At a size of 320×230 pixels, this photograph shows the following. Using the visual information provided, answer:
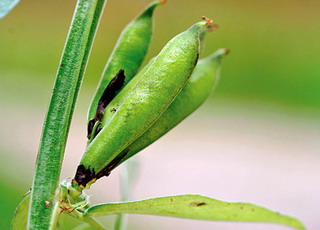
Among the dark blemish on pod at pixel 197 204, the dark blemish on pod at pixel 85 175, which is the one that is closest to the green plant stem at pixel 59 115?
the dark blemish on pod at pixel 85 175

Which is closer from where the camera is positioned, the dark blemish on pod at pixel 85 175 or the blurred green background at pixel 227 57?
the dark blemish on pod at pixel 85 175

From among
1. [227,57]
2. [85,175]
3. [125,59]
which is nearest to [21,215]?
[85,175]

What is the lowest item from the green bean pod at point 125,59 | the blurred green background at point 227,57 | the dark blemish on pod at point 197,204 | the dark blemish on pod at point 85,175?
the dark blemish on pod at point 197,204

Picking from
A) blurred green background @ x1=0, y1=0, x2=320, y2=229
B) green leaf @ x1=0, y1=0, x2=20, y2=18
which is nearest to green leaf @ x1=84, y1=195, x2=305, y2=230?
green leaf @ x1=0, y1=0, x2=20, y2=18

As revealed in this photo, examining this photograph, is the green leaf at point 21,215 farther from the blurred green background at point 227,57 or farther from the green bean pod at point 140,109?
the blurred green background at point 227,57

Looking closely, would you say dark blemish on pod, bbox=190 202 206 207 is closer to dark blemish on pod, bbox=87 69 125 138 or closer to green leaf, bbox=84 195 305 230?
green leaf, bbox=84 195 305 230

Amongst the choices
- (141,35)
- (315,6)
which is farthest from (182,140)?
(141,35)
